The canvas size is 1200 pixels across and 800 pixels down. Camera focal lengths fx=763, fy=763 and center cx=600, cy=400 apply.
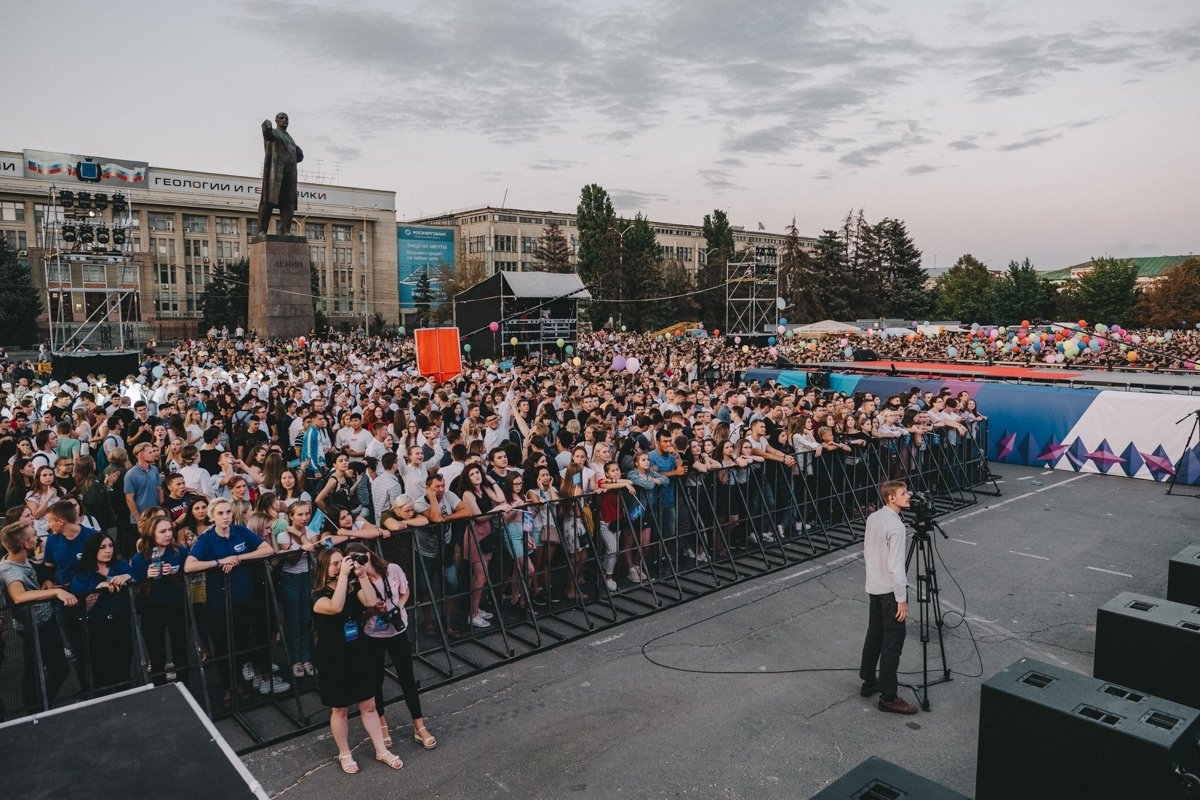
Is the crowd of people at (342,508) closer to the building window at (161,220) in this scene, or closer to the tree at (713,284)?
the tree at (713,284)

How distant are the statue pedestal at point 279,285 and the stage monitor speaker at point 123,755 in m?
25.7

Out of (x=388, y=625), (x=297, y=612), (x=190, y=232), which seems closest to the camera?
(x=388, y=625)

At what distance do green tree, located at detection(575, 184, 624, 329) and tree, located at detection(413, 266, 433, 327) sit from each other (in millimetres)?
20601

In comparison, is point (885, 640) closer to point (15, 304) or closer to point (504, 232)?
point (15, 304)

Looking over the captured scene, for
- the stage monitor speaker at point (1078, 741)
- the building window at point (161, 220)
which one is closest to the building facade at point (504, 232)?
the building window at point (161, 220)

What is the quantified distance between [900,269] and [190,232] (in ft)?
245

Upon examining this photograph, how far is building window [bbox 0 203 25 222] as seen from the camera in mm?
69312

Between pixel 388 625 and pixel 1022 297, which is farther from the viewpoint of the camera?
pixel 1022 297

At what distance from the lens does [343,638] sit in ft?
17.7

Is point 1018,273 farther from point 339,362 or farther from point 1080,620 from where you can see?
point 1080,620

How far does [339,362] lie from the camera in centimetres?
2570

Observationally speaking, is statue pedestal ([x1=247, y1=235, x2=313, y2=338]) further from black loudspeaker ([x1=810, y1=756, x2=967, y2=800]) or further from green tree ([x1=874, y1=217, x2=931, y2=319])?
green tree ([x1=874, y1=217, x2=931, y2=319])

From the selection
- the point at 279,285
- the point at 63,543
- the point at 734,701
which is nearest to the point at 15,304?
the point at 279,285

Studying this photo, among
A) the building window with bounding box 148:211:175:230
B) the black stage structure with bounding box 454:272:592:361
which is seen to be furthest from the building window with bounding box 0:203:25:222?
the black stage structure with bounding box 454:272:592:361
